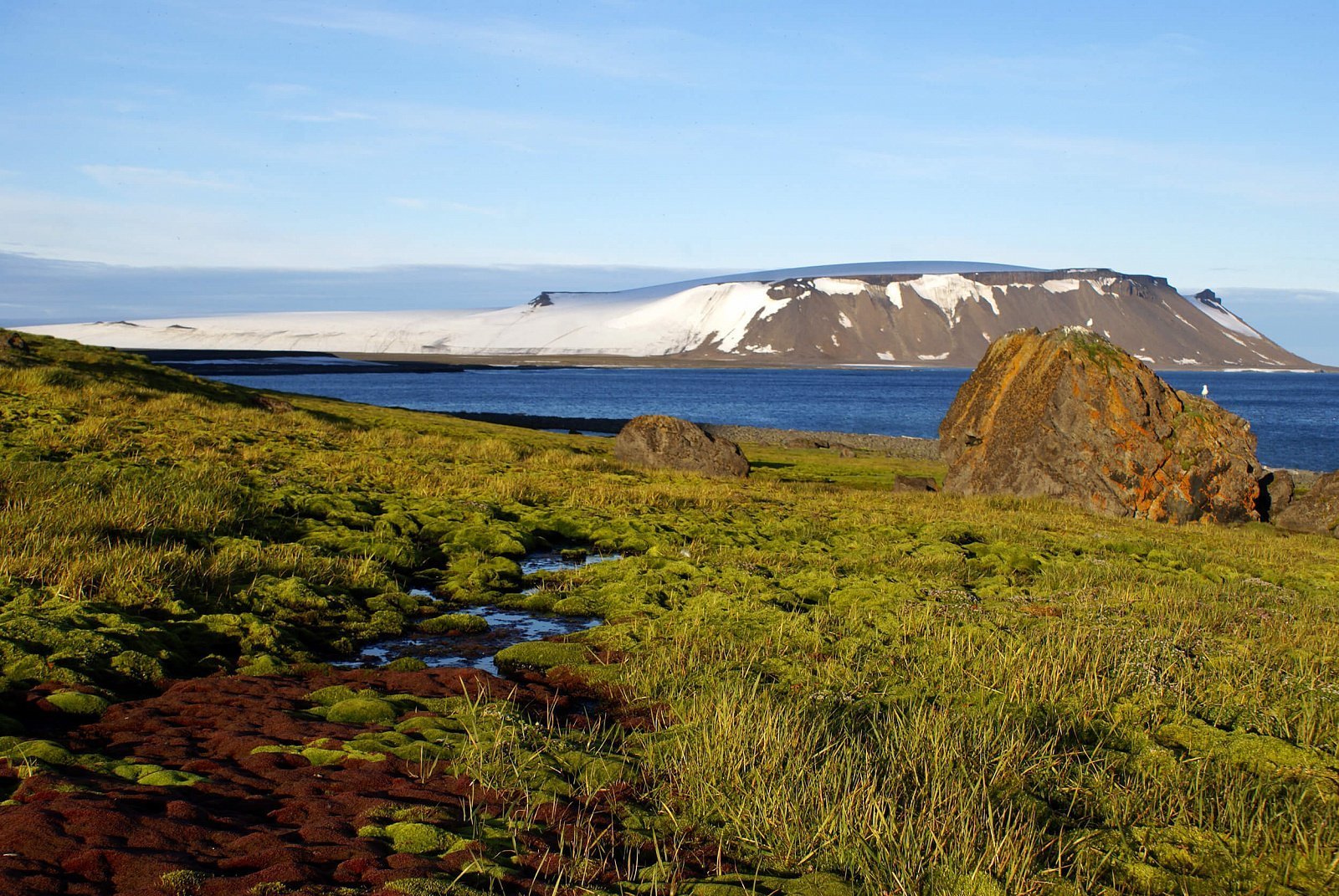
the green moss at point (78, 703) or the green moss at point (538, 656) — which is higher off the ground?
the green moss at point (78, 703)

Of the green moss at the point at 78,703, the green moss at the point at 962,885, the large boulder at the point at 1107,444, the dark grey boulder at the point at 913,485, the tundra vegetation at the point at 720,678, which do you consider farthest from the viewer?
the dark grey boulder at the point at 913,485

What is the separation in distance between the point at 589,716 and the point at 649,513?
34.7 ft

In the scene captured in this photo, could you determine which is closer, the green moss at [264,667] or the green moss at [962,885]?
the green moss at [962,885]

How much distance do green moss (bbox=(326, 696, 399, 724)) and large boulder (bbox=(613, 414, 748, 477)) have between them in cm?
2071

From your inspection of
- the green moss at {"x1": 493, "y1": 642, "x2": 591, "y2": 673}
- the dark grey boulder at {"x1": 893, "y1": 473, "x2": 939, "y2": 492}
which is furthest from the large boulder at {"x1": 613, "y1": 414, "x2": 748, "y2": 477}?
the green moss at {"x1": 493, "y1": 642, "x2": 591, "y2": 673}

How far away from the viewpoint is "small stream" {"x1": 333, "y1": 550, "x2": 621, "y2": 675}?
945cm

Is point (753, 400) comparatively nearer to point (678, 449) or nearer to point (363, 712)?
point (678, 449)

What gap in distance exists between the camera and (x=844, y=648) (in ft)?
31.7

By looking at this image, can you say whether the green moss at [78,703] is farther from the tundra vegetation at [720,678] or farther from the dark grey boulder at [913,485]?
the dark grey boulder at [913,485]

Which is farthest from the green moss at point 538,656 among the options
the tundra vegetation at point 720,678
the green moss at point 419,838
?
the green moss at point 419,838

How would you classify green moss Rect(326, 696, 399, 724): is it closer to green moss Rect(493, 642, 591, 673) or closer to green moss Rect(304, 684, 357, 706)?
green moss Rect(304, 684, 357, 706)

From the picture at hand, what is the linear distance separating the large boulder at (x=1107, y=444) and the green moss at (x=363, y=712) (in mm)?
21238

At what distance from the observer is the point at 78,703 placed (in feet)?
23.2

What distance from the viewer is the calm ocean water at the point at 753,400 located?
78000 mm
